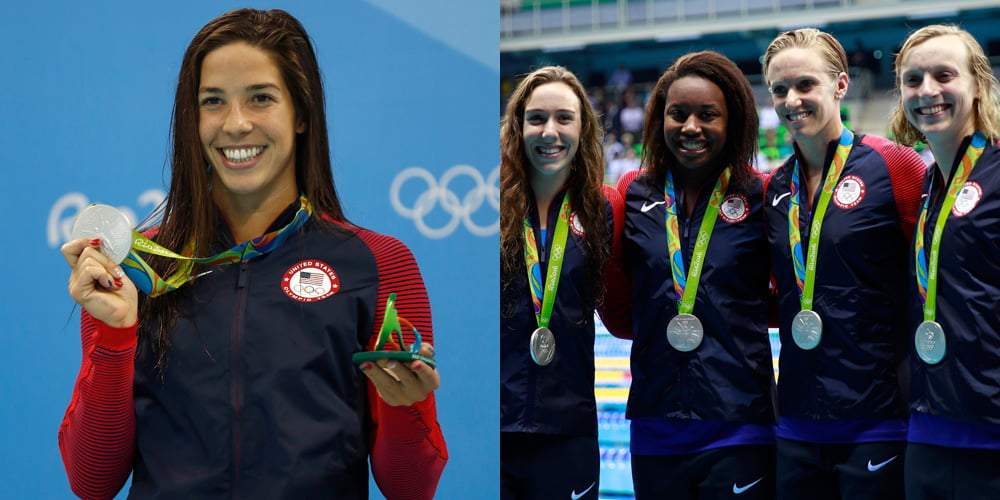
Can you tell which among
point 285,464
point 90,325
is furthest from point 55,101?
point 285,464

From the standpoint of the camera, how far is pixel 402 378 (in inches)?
70.9

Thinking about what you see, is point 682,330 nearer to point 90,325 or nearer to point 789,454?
point 789,454

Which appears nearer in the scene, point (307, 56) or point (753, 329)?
point (307, 56)

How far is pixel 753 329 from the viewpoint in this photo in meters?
3.36

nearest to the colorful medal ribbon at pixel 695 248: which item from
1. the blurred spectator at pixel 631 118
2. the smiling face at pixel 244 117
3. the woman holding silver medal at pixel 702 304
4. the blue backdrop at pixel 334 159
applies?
the woman holding silver medal at pixel 702 304

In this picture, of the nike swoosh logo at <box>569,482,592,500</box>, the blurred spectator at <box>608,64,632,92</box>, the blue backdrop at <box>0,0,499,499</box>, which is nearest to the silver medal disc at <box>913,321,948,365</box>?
the nike swoosh logo at <box>569,482,592,500</box>

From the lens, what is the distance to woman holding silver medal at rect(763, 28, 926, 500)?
3184 mm

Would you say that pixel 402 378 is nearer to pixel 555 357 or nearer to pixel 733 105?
pixel 555 357

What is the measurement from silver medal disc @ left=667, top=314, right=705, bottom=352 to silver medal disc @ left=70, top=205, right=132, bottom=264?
6.55 feet

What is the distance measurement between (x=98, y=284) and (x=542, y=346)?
5.65 feet

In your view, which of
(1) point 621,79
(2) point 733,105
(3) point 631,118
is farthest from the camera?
(1) point 621,79

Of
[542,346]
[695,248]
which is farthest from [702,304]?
[542,346]

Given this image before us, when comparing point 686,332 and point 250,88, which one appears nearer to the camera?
point 250,88

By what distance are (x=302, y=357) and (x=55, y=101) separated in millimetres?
783
